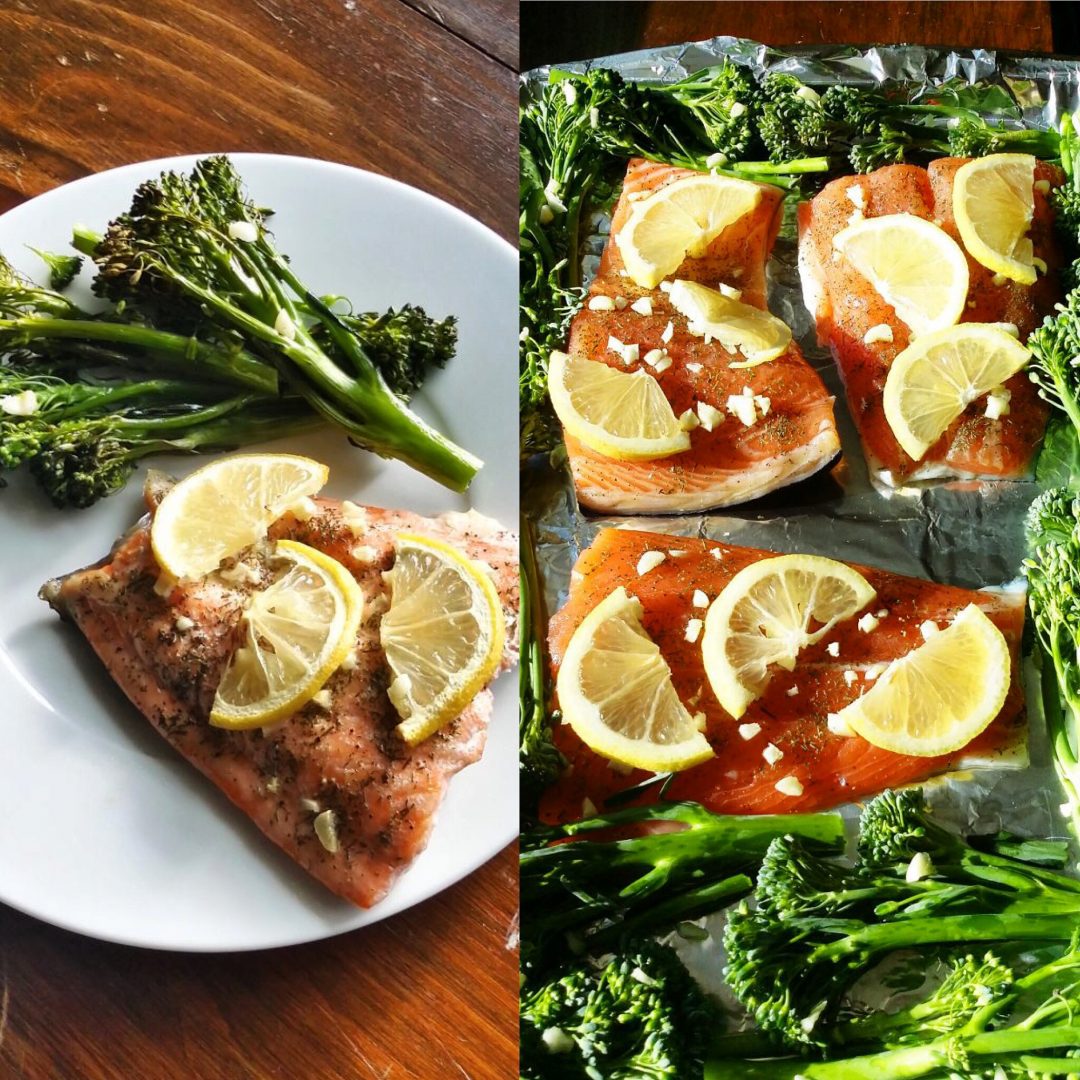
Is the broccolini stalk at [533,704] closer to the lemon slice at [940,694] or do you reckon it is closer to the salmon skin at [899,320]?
the lemon slice at [940,694]

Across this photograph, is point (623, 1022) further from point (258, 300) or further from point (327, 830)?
point (258, 300)

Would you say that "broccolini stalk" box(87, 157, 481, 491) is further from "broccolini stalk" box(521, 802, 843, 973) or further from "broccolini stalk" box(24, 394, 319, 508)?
"broccolini stalk" box(521, 802, 843, 973)

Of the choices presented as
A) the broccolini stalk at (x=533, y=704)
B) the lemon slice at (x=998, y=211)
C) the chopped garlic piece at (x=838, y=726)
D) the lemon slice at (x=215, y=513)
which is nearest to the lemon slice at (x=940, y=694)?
the chopped garlic piece at (x=838, y=726)

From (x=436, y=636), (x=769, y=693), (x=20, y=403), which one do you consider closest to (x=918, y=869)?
(x=769, y=693)

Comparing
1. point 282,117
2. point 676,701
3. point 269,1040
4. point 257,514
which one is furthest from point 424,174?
point 269,1040

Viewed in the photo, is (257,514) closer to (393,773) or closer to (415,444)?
(415,444)
